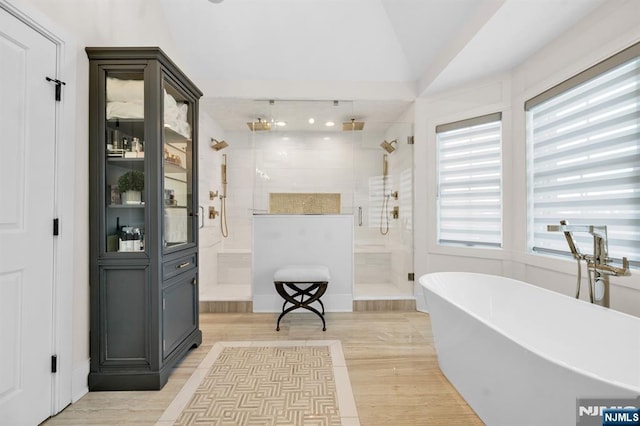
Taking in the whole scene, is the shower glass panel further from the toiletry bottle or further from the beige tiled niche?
the toiletry bottle

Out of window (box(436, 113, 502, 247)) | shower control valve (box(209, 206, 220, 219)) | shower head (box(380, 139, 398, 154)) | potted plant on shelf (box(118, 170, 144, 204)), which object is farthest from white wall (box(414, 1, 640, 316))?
potted plant on shelf (box(118, 170, 144, 204))

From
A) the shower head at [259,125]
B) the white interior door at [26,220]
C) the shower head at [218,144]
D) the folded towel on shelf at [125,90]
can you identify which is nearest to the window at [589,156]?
the shower head at [259,125]

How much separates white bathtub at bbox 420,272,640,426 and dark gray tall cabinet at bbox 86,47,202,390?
6.08ft

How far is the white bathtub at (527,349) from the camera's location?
1140mm

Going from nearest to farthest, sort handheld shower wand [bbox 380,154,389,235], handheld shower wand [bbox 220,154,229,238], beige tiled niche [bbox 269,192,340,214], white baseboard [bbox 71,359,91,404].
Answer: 1. white baseboard [bbox 71,359,91,404]
2. beige tiled niche [bbox 269,192,340,214]
3. handheld shower wand [bbox 380,154,389,235]
4. handheld shower wand [bbox 220,154,229,238]

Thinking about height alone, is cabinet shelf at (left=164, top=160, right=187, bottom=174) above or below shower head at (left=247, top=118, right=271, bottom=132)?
below

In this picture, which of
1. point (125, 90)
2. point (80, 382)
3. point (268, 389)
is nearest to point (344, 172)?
point (125, 90)

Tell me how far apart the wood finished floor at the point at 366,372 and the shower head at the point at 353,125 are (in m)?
2.15

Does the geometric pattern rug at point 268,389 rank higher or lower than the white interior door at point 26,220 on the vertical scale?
lower

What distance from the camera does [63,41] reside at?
1805 millimetres

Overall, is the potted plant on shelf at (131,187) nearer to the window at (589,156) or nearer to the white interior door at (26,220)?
the white interior door at (26,220)

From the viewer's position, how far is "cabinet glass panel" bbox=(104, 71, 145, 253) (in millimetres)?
2078

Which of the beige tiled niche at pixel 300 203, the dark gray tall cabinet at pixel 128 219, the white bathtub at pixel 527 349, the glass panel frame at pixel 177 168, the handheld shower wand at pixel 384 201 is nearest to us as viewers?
the white bathtub at pixel 527 349

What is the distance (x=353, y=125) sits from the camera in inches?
148
